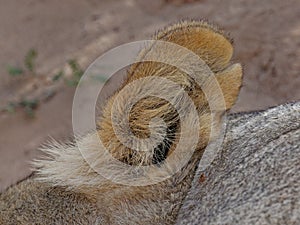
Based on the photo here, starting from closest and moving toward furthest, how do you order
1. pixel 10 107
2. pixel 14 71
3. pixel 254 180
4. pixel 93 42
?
pixel 254 180, pixel 10 107, pixel 14 71, pixel 93 42

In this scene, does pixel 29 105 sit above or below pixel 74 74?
below

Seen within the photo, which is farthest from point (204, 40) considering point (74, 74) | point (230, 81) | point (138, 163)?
point (74, 74)

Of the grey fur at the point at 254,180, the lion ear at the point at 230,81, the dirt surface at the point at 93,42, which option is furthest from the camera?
the dirt surface at the point at 93,42

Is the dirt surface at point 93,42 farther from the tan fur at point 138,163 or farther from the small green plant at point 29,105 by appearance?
the tan fur at point 138,163

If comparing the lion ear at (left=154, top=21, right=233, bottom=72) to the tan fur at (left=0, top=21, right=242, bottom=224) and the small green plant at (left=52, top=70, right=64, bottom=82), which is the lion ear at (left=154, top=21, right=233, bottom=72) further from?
the small green plant at (left=52, top=70, right=64, bottom=82)

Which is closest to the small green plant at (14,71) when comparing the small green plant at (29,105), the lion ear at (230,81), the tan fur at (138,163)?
the small green plant at (29,105)

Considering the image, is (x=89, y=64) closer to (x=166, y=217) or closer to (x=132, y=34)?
(x=132, y=34)

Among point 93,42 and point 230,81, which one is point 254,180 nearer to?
point 230,81
